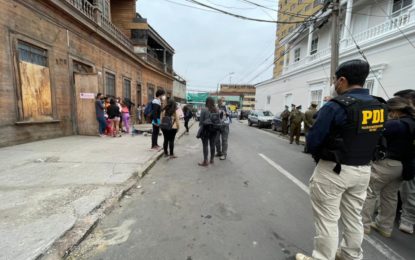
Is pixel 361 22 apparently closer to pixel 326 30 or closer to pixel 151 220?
pixel 326 30

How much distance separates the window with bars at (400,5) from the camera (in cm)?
985

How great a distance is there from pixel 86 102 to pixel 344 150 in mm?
9317

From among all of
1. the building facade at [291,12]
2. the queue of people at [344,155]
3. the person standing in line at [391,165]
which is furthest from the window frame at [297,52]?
the queue of people at [344,155]

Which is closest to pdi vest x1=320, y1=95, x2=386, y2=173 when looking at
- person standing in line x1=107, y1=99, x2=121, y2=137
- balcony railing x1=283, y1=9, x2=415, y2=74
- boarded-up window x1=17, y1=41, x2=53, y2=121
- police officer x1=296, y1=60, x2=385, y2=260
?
police officer x1=296, y1=60, x2=385, y2=260

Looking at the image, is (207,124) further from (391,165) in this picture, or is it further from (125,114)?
(125,114)

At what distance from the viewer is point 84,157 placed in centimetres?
541

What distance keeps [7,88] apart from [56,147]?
2.08 m

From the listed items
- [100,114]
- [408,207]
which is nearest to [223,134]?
[408,207]

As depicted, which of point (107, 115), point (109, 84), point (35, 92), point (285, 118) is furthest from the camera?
point (285, 118)

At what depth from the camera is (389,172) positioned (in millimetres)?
2510

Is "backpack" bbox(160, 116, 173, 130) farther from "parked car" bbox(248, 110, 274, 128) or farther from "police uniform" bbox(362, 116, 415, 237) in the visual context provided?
"parked car" bbox(248, 110, 274, 128)

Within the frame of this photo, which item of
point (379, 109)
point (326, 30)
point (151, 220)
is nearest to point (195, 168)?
point (151, 220)

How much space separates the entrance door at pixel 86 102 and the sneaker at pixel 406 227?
379 inches

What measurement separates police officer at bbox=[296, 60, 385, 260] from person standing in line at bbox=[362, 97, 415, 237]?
0.94 meters
